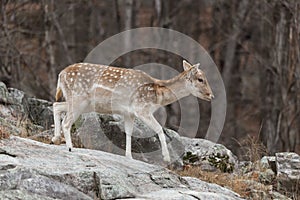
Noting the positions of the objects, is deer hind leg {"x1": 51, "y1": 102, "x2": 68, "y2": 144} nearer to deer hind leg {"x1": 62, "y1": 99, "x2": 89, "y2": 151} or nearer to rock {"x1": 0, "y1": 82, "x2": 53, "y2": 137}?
deer hind leg {"x1": 62, "y1": 99, "x2": 89, "y2": 151}

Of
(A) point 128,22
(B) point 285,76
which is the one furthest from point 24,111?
(A) point 128,22

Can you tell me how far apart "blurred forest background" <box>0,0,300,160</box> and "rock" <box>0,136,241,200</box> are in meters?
10.0

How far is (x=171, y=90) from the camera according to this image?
1274 centimetres

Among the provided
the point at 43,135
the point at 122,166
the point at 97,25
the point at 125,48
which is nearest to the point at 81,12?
the point at 97,25

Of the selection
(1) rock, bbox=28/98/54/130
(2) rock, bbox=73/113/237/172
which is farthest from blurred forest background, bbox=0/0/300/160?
(2) rock, bbox=73/113/237/172

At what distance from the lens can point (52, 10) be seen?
27.2 meters

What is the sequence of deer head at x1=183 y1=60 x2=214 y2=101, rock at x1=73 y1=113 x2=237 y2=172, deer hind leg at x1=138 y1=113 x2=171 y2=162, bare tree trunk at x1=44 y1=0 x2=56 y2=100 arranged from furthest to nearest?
bare tree trunk at x1=44 y1=0 x2=56 y2=100, rock at x1=73 y1=113 x2=237 y2=172, deer head at x1=183 y1=60 x2=214 y2=101, deer hind leg at x1=138 y1=113 x2=171 y2=162

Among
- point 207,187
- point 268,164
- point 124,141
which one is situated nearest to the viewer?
point 207,187

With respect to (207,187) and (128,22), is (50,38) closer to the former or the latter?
(128,22)

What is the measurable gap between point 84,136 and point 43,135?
0.66m

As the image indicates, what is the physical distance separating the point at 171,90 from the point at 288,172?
88.5 inches

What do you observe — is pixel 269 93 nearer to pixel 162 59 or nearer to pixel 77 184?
pixel 162 59

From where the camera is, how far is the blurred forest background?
24125 mm

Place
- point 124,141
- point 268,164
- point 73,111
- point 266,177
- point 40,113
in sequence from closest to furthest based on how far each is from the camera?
1. point 73,111
2. point 266,177
3. point 124,141
4. point 268,164
5. point 40,113
